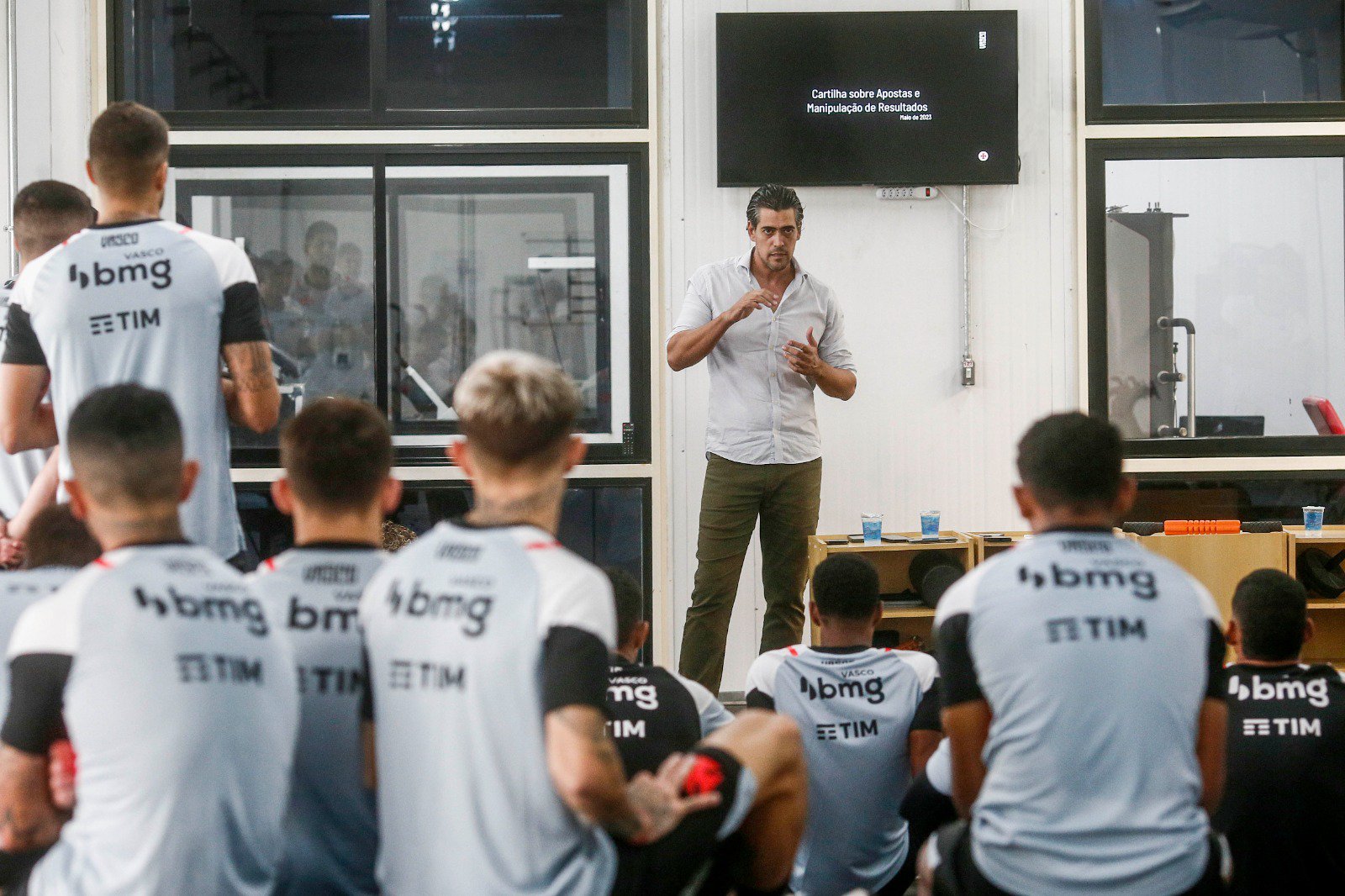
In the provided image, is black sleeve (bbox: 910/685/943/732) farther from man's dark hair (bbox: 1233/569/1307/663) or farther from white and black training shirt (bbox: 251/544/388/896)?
white and black training shirt (bbox: 251/544/388/896)

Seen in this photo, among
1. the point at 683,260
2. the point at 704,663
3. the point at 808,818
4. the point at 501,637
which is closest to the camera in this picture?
the point at 501,637

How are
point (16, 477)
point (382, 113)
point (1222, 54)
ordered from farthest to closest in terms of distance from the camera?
1. point (1222, 54)
2. point (382, 113)
3. point (16, 477)

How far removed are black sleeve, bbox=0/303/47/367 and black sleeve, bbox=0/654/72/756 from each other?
41.4 inches

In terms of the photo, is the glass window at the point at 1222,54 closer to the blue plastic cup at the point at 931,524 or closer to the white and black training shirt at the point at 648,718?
the blue plastic cup at the point at 931,524

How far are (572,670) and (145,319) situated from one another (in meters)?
1.26

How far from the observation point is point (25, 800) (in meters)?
1.51

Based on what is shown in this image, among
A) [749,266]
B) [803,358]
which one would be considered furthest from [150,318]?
[749,266]

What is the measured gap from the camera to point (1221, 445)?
15.6 ft

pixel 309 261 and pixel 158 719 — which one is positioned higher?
pixel 309 261

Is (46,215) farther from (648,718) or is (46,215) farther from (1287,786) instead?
(1287,786)

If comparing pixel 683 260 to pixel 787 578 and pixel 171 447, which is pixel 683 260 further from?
pixel 171 447

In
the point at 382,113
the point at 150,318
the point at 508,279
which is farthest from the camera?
the point at 508,279

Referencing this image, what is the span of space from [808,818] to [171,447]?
1.39 metres

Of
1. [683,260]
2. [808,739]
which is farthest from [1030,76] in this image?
[808,739]
